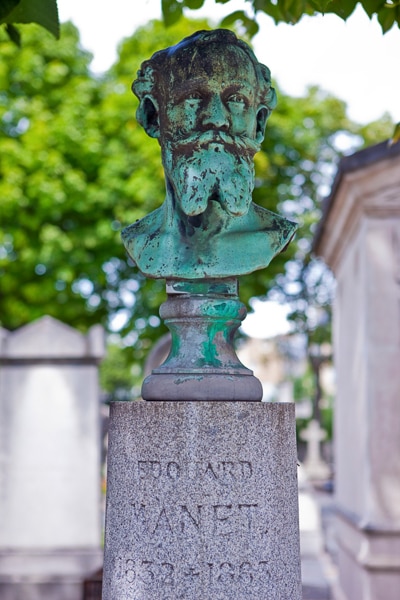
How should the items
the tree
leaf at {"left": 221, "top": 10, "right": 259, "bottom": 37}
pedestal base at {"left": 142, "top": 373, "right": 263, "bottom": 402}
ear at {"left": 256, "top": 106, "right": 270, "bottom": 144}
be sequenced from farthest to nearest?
the tree < leaf at {"left": 221, "top": 10, "right": 259, "bottom": 37} < ear at {"left": 256, "top": 106, "right": 270, "bottom": 144} < pedestal base at {"left": 142, "top": 373, "right": 263, "bottom": 402}

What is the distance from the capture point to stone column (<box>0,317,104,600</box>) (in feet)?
28.9

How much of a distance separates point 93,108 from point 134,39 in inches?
79.3

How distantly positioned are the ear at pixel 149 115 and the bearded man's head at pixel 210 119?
125 millimetres

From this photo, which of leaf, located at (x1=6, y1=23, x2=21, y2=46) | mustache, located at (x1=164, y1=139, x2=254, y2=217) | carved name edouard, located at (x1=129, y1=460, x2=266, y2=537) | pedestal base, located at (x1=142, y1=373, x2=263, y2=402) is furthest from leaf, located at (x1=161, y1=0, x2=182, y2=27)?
carved name edouard, located at (x1=129, y1=460, x2=266, y2=537)

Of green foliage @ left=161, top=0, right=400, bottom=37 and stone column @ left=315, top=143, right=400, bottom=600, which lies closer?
green foliage @ left=161, top=0, right=400, bottom=37

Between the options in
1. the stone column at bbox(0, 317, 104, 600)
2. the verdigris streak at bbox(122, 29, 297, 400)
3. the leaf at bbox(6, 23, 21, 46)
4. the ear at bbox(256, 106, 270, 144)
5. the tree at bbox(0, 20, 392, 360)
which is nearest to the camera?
the verdigris streak at bbox(122, 29, 297, 400)

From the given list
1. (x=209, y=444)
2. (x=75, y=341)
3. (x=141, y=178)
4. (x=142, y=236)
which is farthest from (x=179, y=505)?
(x=141, y=178)

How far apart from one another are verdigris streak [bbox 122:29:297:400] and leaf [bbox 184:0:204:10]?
3.95 ft

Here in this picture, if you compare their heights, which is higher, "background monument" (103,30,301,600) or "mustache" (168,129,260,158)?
"mustache" (168,129,260,158)

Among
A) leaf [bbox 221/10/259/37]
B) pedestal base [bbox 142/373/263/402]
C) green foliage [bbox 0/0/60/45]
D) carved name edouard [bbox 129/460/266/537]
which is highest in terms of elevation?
leaf [bbox 221/10/259/37]

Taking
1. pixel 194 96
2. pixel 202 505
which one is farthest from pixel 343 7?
pixel 202 505

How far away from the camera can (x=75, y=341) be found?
30.4 ft

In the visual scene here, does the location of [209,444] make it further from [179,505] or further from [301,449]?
[301,449]

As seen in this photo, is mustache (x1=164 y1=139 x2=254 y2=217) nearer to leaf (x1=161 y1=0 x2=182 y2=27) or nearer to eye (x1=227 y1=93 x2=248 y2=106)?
eye (x1=227 y1=93 x2=248 y2=106)
